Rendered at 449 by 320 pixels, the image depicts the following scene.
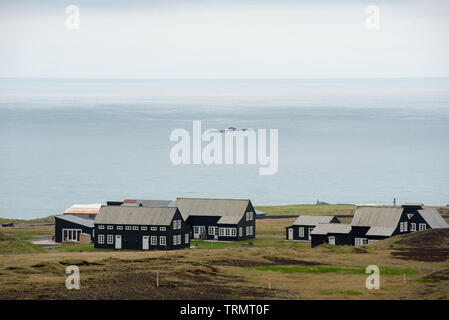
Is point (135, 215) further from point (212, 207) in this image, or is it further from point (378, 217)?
point (378, 217)

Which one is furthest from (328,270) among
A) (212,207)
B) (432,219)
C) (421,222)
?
(212,207)

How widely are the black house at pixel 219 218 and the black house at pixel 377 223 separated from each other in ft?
45.5

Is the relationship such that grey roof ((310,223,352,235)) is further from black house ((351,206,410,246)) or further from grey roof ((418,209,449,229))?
grey roof ((418,209,449,229))

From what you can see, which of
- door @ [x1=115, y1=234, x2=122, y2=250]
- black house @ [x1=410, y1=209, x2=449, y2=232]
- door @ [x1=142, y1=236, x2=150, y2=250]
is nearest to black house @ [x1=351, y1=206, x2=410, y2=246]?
black house @ [x1=410, y1=209, x2=449, y2=232]

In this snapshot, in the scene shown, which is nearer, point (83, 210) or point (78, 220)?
point (78, 220)

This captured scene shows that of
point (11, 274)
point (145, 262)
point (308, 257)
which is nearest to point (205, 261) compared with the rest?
point (145, 262)

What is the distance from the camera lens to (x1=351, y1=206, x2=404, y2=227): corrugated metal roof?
103000 mm

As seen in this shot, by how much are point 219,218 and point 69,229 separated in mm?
18413

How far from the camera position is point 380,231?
334 feet
